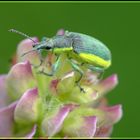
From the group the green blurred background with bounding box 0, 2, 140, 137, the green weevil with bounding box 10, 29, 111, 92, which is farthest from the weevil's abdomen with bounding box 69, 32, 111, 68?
the green blurred background with bounding box 0, 2, 140, 137

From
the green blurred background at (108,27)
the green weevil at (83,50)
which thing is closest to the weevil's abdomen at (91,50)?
the green weevil at (83,50)

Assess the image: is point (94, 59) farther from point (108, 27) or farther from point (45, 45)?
point (108, 27)

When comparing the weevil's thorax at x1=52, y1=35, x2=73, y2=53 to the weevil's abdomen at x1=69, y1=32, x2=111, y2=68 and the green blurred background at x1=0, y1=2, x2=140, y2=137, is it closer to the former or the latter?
the weevil's abdomen at x1=69, y1=32, x2=111, y2=68

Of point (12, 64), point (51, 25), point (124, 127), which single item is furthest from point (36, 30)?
point (12, 64)

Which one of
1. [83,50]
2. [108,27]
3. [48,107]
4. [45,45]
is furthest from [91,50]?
[108,27]

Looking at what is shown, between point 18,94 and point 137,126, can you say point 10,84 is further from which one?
point 137,126

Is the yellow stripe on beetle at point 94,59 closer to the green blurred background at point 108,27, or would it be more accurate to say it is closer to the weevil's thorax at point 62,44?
the weevil's thorax at point 62,44

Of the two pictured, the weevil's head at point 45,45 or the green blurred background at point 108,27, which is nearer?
the weevil's head at point 45,45
